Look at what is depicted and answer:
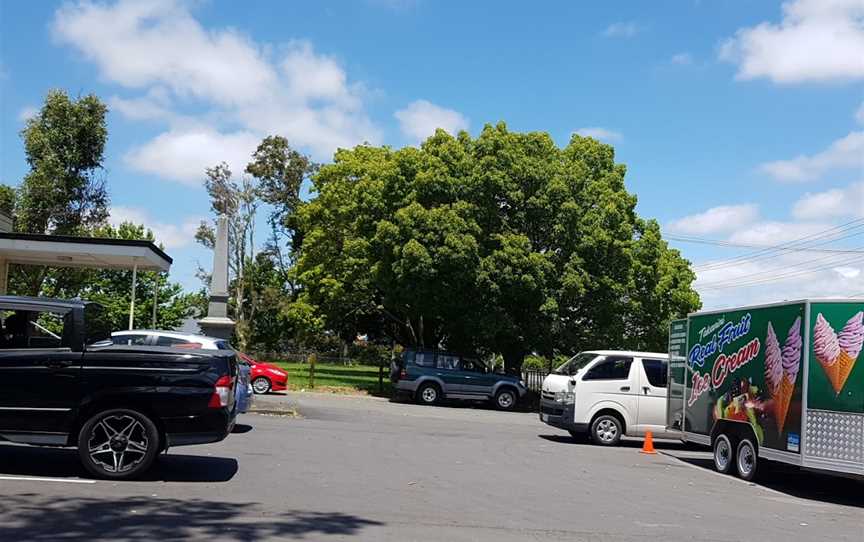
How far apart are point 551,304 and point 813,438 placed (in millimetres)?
16406

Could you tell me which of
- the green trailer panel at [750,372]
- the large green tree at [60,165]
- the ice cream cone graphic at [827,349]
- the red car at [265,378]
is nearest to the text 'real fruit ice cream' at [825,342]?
the ice cream cone graphic at [827,349]

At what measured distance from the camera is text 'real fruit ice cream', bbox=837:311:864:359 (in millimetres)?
10922

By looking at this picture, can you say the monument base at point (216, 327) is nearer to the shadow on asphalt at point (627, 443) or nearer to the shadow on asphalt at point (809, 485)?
the shadow on asphalt at point (627, 443)

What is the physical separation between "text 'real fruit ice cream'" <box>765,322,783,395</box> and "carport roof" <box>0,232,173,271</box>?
55.8 ft

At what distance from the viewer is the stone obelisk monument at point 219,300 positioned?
89.3ft

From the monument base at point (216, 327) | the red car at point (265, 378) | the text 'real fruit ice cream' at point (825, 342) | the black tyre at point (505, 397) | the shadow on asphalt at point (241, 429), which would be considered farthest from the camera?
the black tyre at point (505, 397)

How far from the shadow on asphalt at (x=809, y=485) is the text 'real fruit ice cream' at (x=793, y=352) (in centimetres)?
178

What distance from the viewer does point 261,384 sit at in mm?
26516

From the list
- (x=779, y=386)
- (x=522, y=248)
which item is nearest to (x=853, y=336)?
(x=779, y=386)

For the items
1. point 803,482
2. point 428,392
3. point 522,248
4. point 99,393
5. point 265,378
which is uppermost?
point 522,248

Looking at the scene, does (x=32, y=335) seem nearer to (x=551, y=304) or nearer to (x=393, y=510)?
(x=393, y=510)

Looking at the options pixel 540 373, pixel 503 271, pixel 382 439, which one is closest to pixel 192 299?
pixel 540 373

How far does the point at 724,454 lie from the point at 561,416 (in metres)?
4.36

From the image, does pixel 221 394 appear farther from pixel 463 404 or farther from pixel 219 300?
pixel 463 404
